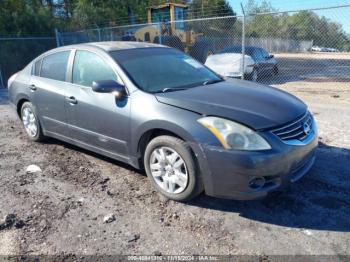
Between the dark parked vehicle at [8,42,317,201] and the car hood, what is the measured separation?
1 centimetres

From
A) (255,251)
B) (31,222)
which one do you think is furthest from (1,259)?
(255,251)

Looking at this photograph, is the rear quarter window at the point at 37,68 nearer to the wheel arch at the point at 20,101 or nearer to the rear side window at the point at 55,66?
the rear side window at the point at 55,66

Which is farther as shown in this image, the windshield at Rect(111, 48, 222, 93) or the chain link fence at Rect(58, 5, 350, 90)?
the chain link fence at Rect(58, 5, 350, 90)

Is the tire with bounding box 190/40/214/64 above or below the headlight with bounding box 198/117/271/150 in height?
above

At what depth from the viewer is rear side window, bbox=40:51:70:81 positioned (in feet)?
15.4

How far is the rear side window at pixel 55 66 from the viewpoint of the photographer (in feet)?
15.4

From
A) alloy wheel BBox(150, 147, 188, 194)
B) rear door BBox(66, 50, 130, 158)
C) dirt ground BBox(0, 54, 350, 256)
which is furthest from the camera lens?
rear door BBox(66, 50, 130, 158)

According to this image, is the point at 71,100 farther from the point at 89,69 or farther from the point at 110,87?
the point at 110,87

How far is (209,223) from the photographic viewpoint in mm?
3193

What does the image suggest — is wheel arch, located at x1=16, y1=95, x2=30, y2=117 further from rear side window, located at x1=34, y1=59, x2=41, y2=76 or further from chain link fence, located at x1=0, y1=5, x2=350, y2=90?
chain link fence, located at x1=0, y1=5, x2=350, y2=90

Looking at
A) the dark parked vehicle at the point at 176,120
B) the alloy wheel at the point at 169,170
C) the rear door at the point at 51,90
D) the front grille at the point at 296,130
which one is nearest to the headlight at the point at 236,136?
the dark parked vehicle at the point at 176,120

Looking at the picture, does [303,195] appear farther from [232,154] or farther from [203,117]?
[203,117]

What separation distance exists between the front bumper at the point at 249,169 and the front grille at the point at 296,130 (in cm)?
9

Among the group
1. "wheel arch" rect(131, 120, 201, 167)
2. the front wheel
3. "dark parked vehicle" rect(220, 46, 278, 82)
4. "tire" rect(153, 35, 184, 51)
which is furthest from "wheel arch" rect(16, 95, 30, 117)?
"tire" rect(153, 35, 184, 51)
